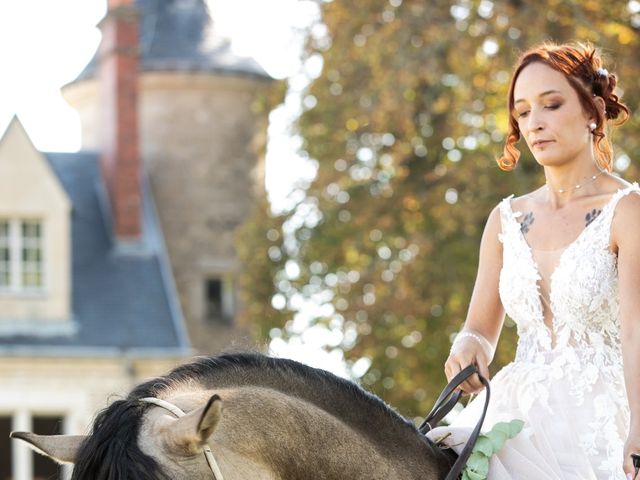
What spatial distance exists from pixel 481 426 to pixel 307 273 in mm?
17151

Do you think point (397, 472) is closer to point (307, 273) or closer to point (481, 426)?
point (481, 426)

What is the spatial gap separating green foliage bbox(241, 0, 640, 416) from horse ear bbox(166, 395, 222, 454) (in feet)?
42.6

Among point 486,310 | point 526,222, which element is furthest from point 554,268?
point 486,310

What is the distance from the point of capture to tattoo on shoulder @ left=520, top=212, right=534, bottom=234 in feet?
14.2

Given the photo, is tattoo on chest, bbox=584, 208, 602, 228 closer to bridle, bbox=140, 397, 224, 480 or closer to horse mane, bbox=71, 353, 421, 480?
horse mane, bbox=71, 353, 421, 480

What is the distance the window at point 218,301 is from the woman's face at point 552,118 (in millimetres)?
27253

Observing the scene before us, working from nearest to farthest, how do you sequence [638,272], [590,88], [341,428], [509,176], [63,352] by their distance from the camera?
[341,428] < [638,272] < [590,88] < [509,176] < [63,352]

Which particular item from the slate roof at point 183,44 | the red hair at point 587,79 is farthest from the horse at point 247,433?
the slate roof at point 183,44

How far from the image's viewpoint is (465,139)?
61.1 ft

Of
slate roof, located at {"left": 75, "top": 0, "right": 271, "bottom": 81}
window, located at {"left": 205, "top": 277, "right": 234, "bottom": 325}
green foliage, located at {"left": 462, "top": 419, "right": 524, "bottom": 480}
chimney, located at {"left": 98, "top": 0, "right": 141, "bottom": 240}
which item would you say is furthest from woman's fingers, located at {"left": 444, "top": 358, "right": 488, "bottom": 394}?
slate roof, located at {"left": 75, "top": 0, "right": 271, "bottom": 81}

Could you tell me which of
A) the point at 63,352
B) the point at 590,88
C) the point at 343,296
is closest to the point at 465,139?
the point at 343,296

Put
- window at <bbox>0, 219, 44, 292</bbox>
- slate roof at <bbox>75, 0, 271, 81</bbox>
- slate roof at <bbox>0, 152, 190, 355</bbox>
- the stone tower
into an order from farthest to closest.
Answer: slate roof at <bbox>75, 0, 271, 81</bbox> < the stone tower < window at <bbox>0, 219, 44, 292</bbox> < slate roof at <bbox>0, 152, 190, 355</bbox>

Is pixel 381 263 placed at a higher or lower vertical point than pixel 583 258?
lower

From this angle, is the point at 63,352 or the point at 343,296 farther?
the point at 63,352
